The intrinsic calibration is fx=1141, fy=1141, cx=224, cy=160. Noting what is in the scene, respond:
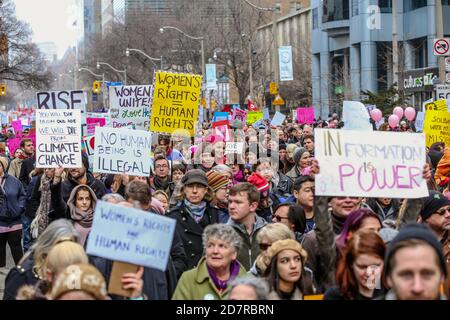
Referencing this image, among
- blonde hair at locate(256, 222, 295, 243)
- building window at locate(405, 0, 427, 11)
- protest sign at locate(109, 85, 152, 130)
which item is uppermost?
building window at locate(405, 0, 427, 11)

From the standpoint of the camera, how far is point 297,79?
248 feet

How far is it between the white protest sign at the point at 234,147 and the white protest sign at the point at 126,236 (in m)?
9.19

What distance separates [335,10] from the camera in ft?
216

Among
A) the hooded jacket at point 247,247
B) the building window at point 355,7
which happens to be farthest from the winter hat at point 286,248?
the building window at point 355,7

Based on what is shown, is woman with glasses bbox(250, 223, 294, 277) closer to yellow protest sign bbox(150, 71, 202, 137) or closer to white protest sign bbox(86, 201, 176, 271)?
white protest sign bbox(86, 201, 176, 271)

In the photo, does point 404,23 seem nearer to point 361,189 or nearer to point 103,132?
point 103,132

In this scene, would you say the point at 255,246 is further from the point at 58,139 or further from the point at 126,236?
the point at 58,139

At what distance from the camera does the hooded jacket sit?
852 centimetres

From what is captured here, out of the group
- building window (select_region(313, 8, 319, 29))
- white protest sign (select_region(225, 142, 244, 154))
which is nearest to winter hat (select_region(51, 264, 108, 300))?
white protest sign (select_region(225, 142, 244, 154))

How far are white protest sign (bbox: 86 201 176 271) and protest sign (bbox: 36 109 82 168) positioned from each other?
6599mm

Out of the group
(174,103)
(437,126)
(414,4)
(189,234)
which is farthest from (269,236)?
(414,4)

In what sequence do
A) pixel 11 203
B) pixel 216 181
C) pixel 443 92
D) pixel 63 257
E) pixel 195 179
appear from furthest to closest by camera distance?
pixel 443 92 → pixel 11 203 → pixel 216 181 → pixel 195 179 → pixel 63 257

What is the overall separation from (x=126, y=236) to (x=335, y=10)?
61020 millimetres

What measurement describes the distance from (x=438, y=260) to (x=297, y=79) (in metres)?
71.0
